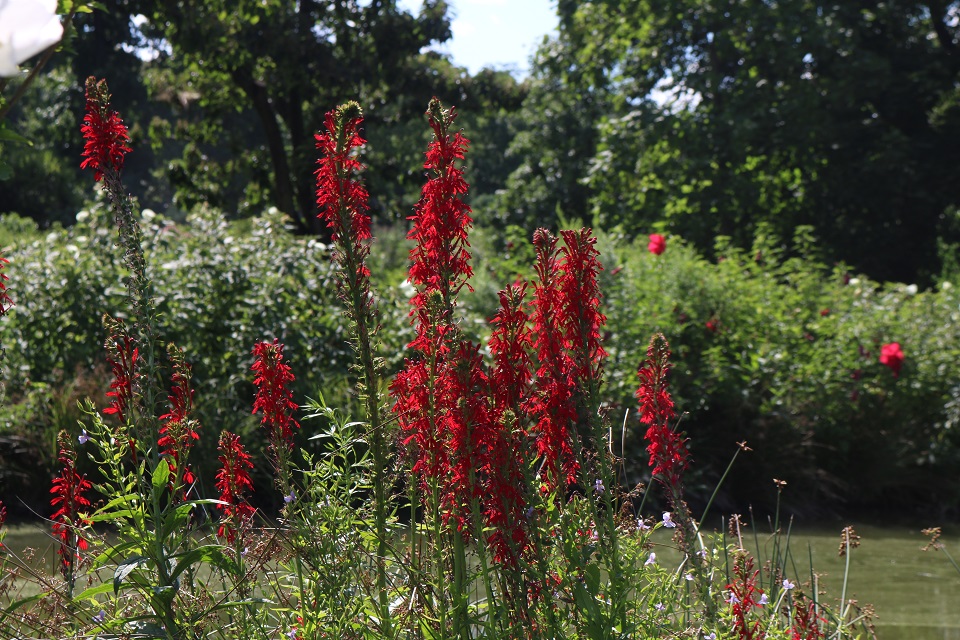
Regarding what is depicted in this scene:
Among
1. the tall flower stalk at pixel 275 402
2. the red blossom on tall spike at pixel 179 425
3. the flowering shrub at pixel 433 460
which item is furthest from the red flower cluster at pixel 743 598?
the red blossom on tall spike at pixel 179 425

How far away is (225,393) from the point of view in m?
8.17

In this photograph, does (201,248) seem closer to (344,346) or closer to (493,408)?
(344,346)

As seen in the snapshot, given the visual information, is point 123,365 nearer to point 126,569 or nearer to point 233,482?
point 233,482

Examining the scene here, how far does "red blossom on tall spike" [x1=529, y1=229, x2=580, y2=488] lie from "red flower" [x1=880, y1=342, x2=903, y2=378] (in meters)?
7.47

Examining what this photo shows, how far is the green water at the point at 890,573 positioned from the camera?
221 inches

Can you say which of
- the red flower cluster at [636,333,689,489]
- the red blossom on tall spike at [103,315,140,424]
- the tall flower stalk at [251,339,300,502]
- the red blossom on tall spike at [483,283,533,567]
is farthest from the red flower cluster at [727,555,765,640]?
the red blossom on tall spike at [103,315,140,424]

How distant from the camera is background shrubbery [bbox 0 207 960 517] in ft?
27.1

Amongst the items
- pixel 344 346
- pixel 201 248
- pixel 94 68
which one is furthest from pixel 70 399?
pixel 94 68

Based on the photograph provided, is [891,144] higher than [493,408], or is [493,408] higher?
[891,144]

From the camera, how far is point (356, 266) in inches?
102

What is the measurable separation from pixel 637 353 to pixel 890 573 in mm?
2843

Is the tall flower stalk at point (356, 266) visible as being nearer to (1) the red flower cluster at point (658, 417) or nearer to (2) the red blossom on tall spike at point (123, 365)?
(2) the red blossom on tall spike at point (123, 365)

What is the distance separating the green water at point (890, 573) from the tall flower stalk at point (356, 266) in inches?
121

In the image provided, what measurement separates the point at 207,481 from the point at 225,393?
3.13 ft
